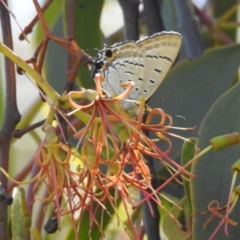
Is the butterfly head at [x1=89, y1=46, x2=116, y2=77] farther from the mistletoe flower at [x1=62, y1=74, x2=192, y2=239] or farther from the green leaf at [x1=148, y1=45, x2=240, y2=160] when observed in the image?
the green leaf at [x1=148, y1=45, x2=240, y2=160]

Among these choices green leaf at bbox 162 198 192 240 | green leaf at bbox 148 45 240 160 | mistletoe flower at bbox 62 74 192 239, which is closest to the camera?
mistletoe flower at bbox 62 74 192 239

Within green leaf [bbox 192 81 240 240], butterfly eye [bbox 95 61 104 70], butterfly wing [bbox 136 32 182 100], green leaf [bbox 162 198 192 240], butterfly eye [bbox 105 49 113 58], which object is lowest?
green leaf [bbox 162 198 192 240]

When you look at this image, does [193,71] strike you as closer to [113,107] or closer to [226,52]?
[226,52]

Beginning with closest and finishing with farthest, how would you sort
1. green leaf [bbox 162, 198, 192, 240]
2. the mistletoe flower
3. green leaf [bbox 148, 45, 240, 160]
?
the mistletoe flower < green leaf [bbox 162, 198, 192, 240] < green leaf [bbox 148, 45, 240, 160]

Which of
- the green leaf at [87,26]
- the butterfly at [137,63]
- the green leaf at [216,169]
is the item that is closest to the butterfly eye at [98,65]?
the butterfly at [137,63]

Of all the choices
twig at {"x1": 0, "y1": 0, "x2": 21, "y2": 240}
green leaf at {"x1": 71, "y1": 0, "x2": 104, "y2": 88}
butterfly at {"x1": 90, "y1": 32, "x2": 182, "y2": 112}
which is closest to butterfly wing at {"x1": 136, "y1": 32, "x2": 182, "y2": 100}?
butterfly at {"x1": 90, "y1": 32, "x2": 182, "y2": 112}

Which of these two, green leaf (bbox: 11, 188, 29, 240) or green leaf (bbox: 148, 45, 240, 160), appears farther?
green leaf (bbox: 148, 45, 240, 160)

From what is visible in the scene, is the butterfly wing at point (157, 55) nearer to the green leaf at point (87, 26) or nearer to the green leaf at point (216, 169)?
the green leaf at point (216, 169)

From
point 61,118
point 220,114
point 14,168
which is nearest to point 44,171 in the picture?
point 61,118
